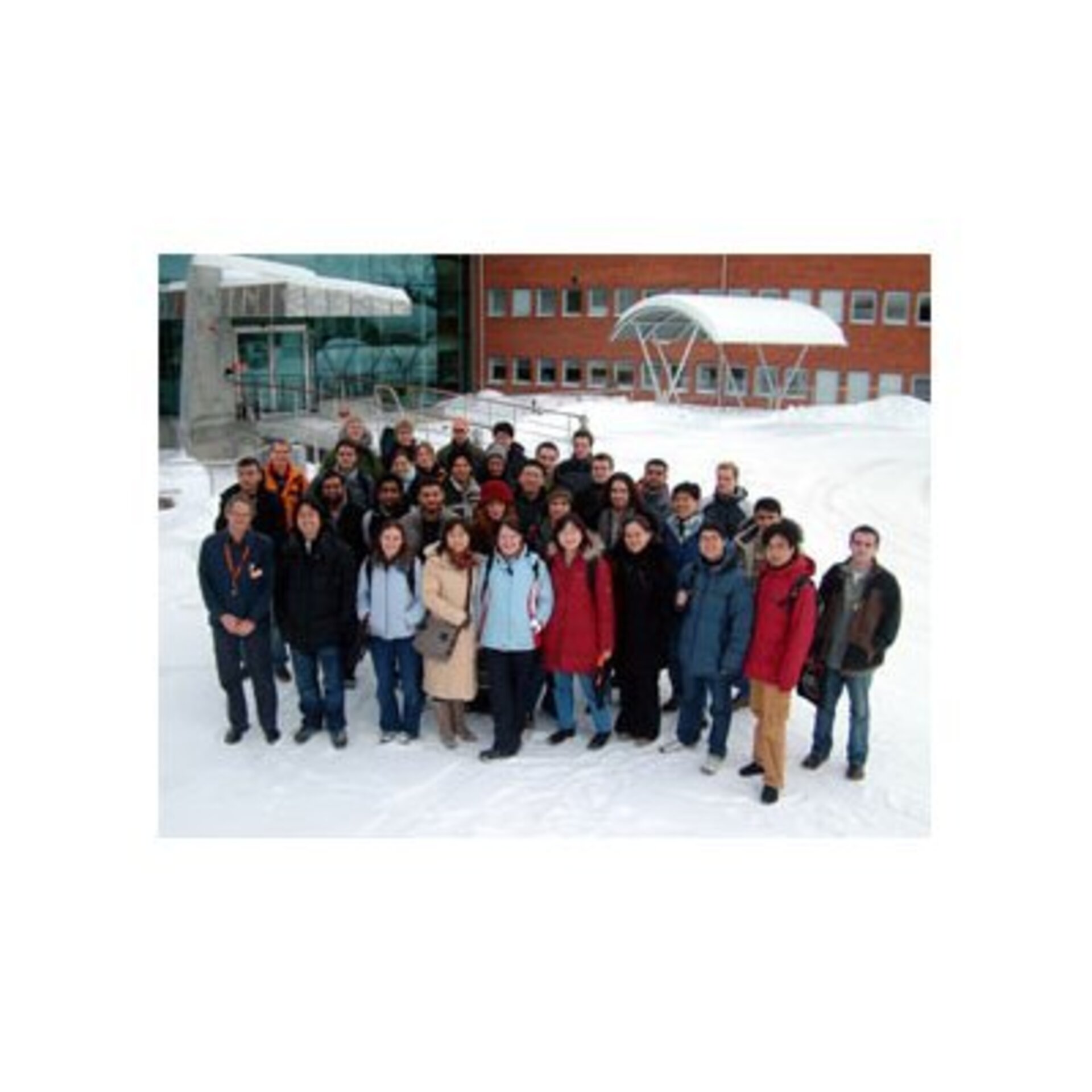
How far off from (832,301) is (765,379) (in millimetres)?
1977

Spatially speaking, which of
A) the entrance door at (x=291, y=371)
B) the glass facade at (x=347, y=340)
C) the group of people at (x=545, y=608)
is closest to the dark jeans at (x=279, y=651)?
the group of people at (x=545, y=608)

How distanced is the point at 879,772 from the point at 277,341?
27.0ft

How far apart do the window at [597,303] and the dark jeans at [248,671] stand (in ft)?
29.3

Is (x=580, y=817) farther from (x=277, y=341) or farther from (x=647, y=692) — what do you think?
(x=277, y=341)

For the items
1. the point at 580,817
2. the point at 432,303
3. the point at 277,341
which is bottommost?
the point at 580,817

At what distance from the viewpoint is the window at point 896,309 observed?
11969mm

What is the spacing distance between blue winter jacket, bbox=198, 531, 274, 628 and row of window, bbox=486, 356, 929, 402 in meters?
10.9

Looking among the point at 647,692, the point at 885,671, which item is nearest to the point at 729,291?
the point at 885,671

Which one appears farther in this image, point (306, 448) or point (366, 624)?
point (306, 448)

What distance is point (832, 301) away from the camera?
52.1ft

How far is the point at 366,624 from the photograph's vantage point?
18.2 feet

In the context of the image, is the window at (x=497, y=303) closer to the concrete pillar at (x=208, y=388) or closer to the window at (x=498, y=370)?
the window at (x=498, y=370)

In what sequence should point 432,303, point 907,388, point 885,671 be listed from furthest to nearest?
point 907,388, point 432,303, point 885,671

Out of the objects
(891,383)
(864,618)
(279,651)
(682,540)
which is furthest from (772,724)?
(891,383)
